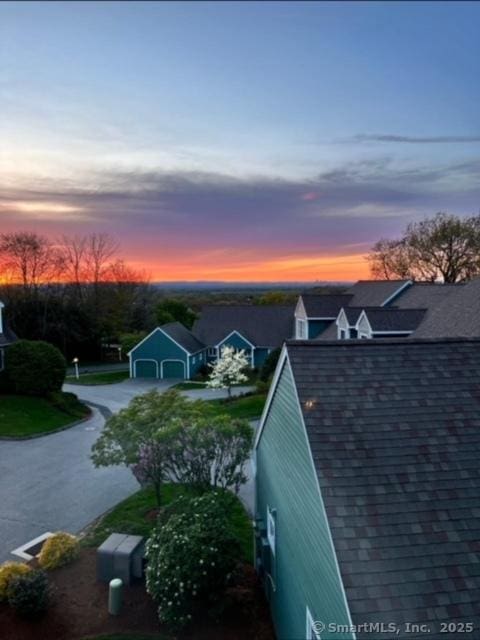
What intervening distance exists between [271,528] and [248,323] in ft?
103

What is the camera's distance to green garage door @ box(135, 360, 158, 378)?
35969 millimetres

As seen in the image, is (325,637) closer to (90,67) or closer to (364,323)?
(90,67)

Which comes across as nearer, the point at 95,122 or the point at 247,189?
the point at 95,122

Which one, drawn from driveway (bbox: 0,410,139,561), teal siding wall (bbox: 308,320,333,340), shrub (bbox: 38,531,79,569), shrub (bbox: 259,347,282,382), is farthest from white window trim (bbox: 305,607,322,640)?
teal siding wall (bbox: 308,320,333,340)

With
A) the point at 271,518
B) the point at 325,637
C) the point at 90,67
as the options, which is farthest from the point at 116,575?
the point at 90,67

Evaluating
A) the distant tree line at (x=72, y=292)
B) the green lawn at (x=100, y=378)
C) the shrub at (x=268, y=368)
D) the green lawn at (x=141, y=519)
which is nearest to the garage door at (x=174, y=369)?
the green lawn at (x=100, y=378)

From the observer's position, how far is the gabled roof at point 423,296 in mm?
23417

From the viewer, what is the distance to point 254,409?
2394 cm

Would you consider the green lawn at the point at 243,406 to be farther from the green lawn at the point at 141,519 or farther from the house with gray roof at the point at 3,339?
the house with gray roof at the point at 3,339

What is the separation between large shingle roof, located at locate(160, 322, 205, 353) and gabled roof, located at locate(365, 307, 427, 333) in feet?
60.5

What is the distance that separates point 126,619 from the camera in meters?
8.20

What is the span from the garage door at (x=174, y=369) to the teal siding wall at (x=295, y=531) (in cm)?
2684

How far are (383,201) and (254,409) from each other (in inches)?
610

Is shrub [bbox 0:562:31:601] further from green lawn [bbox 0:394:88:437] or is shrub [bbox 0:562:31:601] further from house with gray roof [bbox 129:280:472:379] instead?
house with gray roof [bbox 129:280:472:379]
